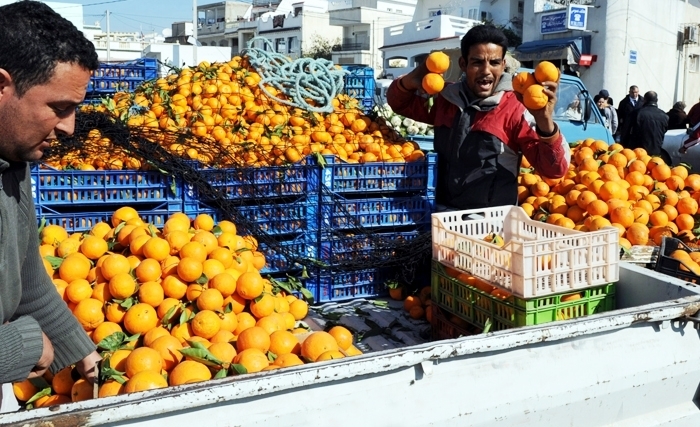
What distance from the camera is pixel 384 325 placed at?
4406 mm

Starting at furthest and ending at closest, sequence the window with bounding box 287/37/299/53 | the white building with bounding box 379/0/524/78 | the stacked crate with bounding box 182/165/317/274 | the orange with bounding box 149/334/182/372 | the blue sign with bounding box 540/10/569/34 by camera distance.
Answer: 1. the window with bounding box 287/37/299/53
2. the white building with bounding box 379/0/524/78
3. the blue sign with bounding box 540/10/569/34
4. the stacked crate with bounding box 182/165/317/274
5. the orange with bounding box 149/334/182/372

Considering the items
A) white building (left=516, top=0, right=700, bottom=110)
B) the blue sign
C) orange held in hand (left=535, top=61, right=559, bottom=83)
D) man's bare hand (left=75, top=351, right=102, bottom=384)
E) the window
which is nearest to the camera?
man's bare hand (left=75, top=351, right=102, bottom=384)

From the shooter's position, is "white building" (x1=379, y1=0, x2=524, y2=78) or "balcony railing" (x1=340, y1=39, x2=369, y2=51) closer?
"white building" (x1=379, y1=0, x2=524, y2=78)

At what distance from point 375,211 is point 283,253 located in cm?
75

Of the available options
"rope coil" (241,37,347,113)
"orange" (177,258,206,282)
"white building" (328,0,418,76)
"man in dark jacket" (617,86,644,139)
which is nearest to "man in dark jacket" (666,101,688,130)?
"man in dark jacket" (617,86,644,139)

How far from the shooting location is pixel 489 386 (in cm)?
254

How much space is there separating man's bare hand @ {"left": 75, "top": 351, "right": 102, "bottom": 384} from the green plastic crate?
6.20ft

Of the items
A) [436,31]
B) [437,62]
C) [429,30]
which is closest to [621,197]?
[437,62]

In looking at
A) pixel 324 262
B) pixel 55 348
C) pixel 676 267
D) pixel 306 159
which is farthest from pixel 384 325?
pixel 55 348

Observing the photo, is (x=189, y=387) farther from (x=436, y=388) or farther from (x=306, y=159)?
(x=306, y=159)

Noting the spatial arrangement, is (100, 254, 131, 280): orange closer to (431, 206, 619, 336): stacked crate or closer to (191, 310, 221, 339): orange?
(191, 310, 221, 339): orange

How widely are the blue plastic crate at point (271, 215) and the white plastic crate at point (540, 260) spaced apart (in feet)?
3.86

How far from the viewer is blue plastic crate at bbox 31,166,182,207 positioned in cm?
400

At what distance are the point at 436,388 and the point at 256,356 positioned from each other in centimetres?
75
